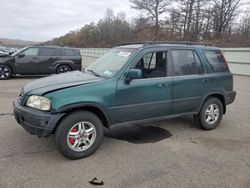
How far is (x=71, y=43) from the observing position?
68750 mm

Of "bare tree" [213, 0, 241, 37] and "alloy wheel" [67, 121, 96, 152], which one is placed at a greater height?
"bare tree" [213, 0, 241, 37]

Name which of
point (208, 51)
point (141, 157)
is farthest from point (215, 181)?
point (208, 51)

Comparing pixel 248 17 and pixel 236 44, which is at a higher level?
pixel 248 17

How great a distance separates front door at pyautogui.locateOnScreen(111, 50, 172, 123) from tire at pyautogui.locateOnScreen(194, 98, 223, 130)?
948 mm

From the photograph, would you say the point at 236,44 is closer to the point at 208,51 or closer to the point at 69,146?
the point at 208,51

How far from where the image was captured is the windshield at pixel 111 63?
3984mm

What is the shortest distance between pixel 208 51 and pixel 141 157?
2765 millimetres

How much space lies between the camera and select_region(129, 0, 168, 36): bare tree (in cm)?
3828

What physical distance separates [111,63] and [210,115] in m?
2.46

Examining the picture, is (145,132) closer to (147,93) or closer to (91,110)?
(147,93)

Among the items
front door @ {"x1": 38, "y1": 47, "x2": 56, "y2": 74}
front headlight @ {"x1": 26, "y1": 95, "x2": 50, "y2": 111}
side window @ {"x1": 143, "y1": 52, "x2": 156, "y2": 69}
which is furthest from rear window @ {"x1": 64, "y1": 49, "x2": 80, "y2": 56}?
front headlight @ {"x1": 26, "y1": 95, "x2": 50, "y2": 111}

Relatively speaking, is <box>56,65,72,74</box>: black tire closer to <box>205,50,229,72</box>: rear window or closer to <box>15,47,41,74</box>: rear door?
<box>15,47,41,74</box>: rear door

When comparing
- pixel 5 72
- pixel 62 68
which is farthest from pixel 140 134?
pixel 5 72

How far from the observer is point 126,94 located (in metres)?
3.82
